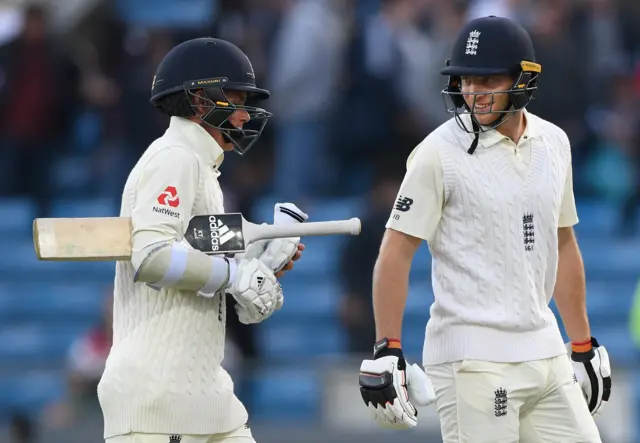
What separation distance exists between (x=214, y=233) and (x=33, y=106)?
741 cm

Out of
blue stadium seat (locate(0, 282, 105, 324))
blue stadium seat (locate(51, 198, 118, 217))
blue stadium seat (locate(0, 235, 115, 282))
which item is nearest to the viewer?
blue stadium seat (locate(51, 198, 118, 217))

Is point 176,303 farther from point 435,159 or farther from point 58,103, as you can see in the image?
point 58,103

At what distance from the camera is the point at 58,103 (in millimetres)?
12031

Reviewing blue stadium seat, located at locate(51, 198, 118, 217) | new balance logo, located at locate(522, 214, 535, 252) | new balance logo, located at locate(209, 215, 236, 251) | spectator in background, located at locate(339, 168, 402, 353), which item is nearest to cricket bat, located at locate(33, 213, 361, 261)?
new balance logo, located at locate(209, 215, 236, 251)

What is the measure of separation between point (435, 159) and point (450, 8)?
620 centimetres

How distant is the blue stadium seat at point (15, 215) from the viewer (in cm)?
1230

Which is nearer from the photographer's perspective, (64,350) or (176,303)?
(176,303)

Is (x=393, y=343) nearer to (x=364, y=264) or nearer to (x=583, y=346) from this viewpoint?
(x=583, y=346)

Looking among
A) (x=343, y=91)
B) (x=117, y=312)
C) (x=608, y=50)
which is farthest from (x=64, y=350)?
(x=117, y=312)

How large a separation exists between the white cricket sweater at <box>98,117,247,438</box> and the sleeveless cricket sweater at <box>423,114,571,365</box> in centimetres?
80

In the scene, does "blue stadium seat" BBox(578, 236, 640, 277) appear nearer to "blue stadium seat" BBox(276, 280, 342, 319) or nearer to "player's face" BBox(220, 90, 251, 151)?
"blue stadium seat" BBox(276, 280, 342, 319)

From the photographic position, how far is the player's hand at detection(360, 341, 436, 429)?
198 inches

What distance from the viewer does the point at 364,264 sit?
10352 mm

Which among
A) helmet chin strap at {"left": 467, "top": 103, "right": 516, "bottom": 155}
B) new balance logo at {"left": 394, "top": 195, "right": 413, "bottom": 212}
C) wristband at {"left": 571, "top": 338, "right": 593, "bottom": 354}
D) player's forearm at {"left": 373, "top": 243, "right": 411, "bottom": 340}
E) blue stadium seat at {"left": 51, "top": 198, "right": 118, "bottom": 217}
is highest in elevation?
helmet chin strap at {"left": 467, "top": 103, "right": 516, "bottom": 155}
